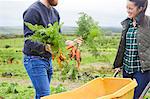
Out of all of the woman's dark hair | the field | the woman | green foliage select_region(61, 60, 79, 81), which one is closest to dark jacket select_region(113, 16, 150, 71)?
the woman

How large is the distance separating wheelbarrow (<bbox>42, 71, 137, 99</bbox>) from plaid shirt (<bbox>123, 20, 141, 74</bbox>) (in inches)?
16.9

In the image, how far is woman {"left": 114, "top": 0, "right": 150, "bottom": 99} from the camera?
4.36 metres

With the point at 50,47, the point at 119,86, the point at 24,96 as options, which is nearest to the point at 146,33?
the point at 119,86

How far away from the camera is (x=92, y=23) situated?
4.02 metres

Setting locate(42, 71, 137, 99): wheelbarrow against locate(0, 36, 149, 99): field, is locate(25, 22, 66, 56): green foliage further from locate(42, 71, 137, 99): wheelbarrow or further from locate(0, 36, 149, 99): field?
locate(0, 36, 149, 99): field

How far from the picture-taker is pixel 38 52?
4.21 m

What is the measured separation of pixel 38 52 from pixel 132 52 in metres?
0.97

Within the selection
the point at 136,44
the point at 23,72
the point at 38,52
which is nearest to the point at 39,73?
the point at 38,52

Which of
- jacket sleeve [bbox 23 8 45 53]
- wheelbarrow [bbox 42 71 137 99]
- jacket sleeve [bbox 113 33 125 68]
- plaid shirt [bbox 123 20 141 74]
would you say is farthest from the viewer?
jacket sleeve [bbox 113 33 125 68]

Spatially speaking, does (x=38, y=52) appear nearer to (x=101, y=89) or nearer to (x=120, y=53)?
(x=101, y=89)

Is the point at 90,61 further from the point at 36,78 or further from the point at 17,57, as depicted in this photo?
the point at 36,78

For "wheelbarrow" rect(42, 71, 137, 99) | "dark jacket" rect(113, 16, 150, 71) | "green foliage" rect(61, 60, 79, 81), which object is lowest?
"wheelbarrow" rect(42, 71, 137, 99)

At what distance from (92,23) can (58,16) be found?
66cm

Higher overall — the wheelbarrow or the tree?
the tree
